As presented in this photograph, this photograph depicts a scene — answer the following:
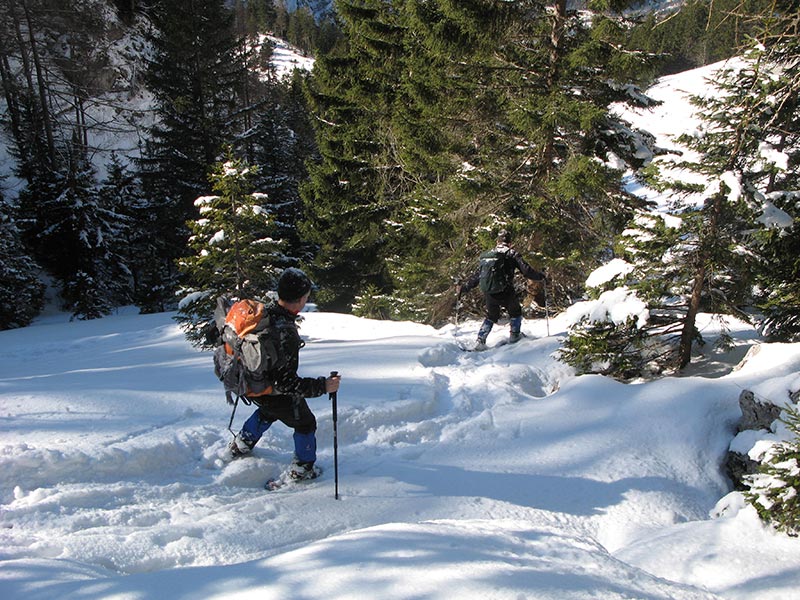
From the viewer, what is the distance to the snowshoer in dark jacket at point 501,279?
8.17 meters

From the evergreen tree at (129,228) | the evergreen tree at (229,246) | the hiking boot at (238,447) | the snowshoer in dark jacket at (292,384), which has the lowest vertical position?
the hiking boot at (238,447)

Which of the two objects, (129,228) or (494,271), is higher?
(129,228)

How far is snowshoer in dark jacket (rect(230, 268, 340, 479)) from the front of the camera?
3777 mm

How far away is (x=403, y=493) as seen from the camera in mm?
3920

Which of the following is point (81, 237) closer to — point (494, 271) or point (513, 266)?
Result: point (494, 271)

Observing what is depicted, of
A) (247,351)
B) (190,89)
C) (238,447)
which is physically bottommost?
(238,447)

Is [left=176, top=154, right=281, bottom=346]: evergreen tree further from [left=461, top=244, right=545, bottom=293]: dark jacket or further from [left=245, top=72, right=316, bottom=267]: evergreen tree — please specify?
[left=245, top=72, right=316, bottom=267]: evergreen tree

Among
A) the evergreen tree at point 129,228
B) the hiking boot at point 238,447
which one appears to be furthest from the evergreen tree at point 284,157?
the hiking boot at point 238,447

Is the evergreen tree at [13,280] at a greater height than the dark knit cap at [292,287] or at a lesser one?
greater

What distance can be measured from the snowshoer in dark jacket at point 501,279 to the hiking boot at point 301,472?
472cm

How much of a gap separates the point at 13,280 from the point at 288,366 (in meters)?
25.6

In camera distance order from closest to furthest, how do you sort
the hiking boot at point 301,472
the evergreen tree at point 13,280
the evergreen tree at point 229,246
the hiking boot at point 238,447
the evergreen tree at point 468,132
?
the hiking boot at point 301,472 → the hiking boot at point 238,447 → the evergreen tree at point 468,132 → the evergreen tree at point 229,246 → the evergreen tree at point 13,280

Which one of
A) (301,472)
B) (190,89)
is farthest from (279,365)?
(190,89)

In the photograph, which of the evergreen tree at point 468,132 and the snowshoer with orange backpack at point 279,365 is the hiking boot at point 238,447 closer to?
the snowshoer with orange backpack at point 279,365
